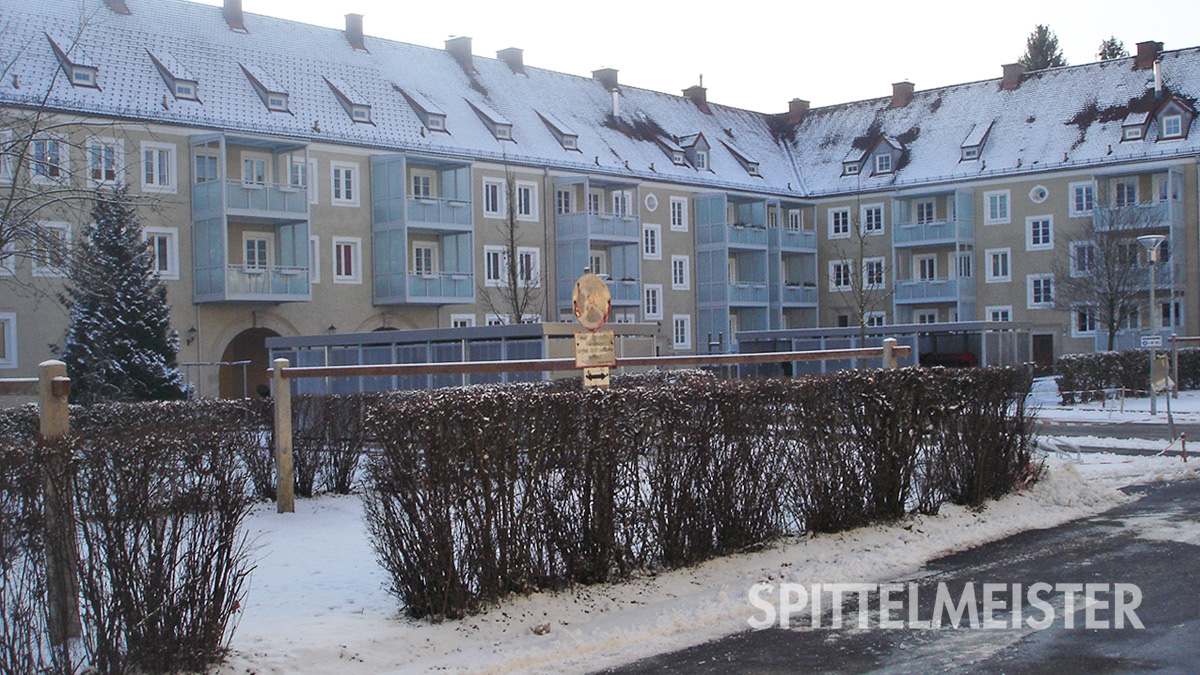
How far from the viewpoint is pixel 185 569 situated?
7.02m

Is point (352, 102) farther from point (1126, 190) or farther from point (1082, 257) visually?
point (1126, 190)

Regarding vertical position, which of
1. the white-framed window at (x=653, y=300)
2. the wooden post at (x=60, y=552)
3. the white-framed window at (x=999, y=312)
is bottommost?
the wooden post at (x=60, y=552)

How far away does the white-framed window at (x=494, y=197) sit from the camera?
4966 centimetres

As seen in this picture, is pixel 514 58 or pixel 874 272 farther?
pixel 874 272

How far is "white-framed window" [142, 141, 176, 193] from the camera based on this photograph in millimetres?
39219

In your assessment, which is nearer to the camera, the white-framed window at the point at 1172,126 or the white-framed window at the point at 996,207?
the white-framed window at the point at 1172,126

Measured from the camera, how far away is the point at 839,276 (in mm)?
63656

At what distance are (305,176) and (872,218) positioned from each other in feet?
104

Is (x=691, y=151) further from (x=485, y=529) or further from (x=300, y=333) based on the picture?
(x=485, y=529)

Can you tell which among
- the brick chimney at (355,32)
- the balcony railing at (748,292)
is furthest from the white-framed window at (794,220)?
the brick chimney at (355,32)

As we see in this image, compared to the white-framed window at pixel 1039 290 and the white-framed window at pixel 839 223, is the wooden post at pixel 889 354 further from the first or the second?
the white-framed window at pixel 839 223

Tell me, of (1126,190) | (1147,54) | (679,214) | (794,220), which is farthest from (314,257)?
(1147,54)

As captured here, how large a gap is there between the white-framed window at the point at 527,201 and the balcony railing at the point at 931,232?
66.2ft

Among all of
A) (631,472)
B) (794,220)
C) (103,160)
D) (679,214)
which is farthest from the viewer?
(794,220)
